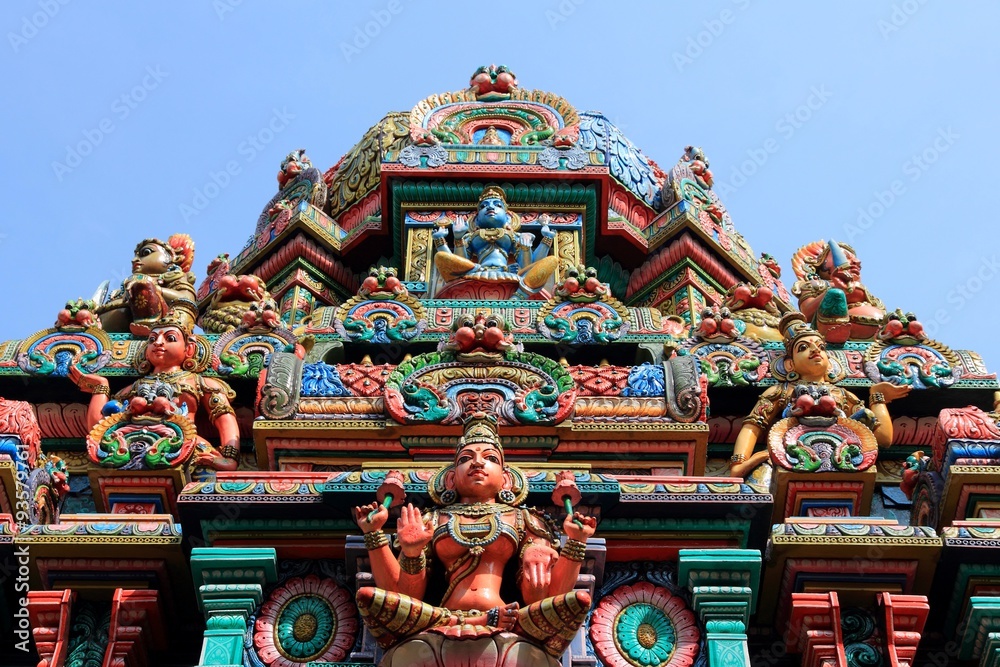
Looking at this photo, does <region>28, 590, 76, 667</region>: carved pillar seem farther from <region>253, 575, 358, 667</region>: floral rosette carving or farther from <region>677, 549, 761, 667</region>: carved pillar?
<region>677, 549, 761, 667</region>: carved pillar

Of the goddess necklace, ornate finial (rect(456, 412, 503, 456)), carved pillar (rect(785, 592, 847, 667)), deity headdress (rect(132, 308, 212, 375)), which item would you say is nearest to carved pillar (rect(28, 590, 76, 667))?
the goddess necklace

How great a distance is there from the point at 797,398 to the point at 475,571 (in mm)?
4460

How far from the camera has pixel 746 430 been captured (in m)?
16.8

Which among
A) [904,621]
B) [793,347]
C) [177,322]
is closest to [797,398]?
[793,347]

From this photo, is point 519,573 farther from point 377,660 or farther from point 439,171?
point 439,171

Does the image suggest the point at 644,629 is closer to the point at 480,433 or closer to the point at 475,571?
the point at 475,571

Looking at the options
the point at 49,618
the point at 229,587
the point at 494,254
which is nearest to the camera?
the point at 229,587

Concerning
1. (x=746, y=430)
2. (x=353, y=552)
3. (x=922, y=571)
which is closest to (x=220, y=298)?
(x=746, y=430)

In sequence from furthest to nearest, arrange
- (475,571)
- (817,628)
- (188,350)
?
(188,350)
(817,628)
(475,571)

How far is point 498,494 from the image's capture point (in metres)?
13.5

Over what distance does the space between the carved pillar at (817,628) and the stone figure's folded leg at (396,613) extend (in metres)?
2.89

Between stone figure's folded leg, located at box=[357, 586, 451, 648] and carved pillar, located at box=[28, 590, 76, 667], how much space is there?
260 cm

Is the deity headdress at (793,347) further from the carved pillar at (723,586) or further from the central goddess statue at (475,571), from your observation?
the central goddess statue at (475,571)

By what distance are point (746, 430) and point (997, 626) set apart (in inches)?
156
